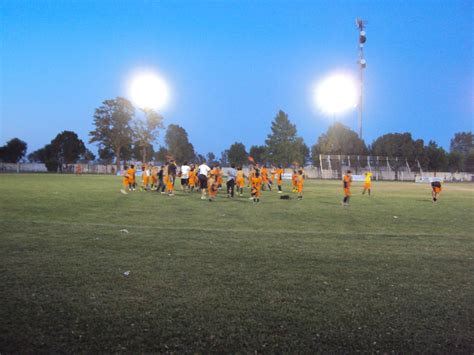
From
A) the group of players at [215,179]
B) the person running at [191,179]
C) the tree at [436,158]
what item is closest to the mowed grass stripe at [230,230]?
the group of players at [215,179]

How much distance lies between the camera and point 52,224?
10.0m

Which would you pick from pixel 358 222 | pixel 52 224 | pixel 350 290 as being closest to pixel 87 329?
pixel 350 290

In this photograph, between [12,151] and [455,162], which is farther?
[12,151]

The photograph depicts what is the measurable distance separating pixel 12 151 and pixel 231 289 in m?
99.7

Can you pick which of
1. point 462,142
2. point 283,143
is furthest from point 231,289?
point 462,142

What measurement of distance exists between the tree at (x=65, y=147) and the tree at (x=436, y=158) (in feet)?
268

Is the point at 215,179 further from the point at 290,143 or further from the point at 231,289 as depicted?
the point at 290,143

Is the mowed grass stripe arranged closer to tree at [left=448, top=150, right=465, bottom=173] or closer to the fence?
the fence

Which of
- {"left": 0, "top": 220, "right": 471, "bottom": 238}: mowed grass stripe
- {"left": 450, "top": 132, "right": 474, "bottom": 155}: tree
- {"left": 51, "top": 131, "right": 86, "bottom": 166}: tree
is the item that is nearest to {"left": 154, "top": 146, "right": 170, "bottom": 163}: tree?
{"left": 51, "top": 131, "right": 86, "bottom": 166}: tree

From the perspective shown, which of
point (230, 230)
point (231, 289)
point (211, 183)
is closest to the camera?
point (231, 289)

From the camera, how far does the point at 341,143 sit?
246 feet

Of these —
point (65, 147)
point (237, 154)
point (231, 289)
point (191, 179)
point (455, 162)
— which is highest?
point (65, 147)

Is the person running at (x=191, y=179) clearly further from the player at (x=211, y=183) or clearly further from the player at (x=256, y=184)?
the player at (x=256, y=184)

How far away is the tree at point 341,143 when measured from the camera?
73.8 m
